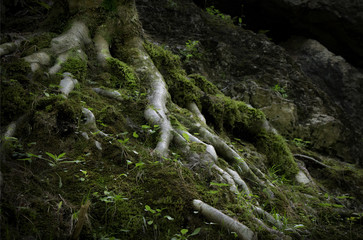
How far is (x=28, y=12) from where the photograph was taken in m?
6.71

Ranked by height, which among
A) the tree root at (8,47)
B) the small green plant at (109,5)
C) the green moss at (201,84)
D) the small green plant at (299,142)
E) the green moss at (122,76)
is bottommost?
the small green plant at (299,142)

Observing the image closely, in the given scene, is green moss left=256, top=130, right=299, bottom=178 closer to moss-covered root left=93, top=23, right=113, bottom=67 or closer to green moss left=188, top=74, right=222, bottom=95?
green moss left=188, top=74, right=222, bottom=95

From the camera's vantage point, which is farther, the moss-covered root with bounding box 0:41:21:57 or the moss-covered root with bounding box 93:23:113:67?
the moss-covered root with bounding box 93:23:113:67

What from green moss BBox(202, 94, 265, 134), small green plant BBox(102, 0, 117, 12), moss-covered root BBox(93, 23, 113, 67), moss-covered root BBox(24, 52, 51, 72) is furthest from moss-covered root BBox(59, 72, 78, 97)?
green moss BBox(202, 94, 265, 134)

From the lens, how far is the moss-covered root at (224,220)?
2.21 m

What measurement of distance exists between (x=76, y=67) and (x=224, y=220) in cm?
264

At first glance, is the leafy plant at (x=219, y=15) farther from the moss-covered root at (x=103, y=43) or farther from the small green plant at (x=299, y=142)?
the moss-covered root at (x=103, y=43)

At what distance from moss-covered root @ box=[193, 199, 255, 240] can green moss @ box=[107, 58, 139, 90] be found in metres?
2.22

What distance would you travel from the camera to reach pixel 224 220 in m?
2.27

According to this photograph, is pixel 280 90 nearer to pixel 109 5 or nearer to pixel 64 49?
pixel 109 5

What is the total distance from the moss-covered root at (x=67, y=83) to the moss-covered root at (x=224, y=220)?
183 cm

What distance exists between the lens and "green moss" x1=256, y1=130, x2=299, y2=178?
4744mm

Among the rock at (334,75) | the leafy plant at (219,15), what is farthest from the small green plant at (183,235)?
the rock at (334,75)

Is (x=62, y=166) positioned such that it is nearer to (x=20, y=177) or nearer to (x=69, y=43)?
(x=20, y=177)
